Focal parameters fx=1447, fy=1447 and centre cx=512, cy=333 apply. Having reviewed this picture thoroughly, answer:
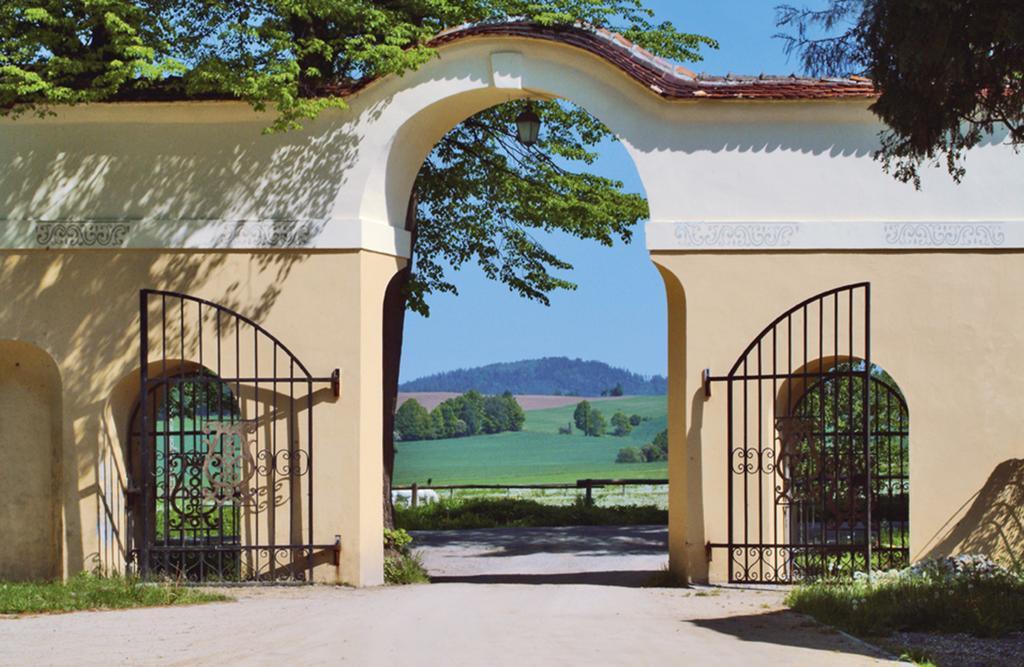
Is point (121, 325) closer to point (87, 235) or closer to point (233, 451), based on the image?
point (87, 235)

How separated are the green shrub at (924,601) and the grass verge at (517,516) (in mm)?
11845

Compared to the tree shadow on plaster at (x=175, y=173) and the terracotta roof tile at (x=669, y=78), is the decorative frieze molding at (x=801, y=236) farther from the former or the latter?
the tree shadow on plaster at (x=175, y=173)

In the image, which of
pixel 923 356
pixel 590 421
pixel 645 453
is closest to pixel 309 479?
pixel 923 356

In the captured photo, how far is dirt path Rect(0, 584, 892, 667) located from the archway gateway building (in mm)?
1276

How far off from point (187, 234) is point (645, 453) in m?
36.2

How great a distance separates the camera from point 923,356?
47.5ft

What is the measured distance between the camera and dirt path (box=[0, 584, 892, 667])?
9.84 m

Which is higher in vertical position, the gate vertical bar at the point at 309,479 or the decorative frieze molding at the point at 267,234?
the decorative frieze molding at the point at 267,234

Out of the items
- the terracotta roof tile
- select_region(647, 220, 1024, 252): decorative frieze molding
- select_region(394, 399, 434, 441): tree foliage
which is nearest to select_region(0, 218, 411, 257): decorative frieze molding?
the terracotta roof tile

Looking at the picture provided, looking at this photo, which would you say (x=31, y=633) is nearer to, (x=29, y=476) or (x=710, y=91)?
(x=29, y=476)

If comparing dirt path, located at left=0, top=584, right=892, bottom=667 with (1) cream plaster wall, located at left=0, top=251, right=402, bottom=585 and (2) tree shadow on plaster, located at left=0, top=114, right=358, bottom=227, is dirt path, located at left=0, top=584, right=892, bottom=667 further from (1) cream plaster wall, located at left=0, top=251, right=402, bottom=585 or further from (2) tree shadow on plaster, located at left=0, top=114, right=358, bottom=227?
(2) tree shadow on plaster, located at left=0, top=114, right=358, bottom=227

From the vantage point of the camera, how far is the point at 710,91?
14.5 meters

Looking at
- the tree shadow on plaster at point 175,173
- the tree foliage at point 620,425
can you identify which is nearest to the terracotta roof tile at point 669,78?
the tree shadow on plaster at point 175,173

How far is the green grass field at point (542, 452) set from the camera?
46594 mm
